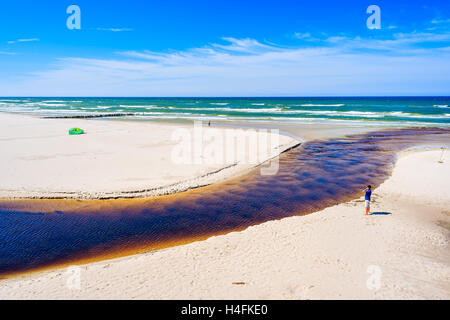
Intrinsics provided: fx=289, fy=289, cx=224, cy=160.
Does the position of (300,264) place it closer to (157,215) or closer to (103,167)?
(157,215)

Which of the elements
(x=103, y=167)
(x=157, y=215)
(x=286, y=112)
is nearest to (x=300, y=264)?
(x=157, y=215)

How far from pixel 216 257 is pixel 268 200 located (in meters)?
6.34

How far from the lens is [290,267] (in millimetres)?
7805

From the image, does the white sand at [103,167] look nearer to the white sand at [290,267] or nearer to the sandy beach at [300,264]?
the sandy beach at [300,264]

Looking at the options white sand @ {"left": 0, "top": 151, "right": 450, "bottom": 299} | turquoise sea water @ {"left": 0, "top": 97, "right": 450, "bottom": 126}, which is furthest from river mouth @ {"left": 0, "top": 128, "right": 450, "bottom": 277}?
turquoise sea water @ {"left": 0, "top": 97, "right": 450, "bottom": 126}

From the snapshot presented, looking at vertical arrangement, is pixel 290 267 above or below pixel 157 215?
below

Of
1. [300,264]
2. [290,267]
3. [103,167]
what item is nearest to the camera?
[290,267]

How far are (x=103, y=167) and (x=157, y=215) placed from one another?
24.4 ft

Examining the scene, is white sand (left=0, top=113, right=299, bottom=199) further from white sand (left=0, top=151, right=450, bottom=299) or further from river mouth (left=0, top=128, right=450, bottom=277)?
white sand (left=0, top=151, right=450, bottom=299)

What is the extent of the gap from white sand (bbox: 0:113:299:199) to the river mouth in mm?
886

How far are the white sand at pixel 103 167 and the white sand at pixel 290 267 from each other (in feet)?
21.2

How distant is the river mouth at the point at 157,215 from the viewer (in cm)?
940

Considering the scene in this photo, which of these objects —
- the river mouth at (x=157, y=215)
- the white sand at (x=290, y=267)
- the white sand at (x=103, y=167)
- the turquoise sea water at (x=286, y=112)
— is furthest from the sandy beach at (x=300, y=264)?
the turquoise sea water at (x=286, y=112)

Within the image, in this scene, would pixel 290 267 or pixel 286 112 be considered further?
pixel 286 112
